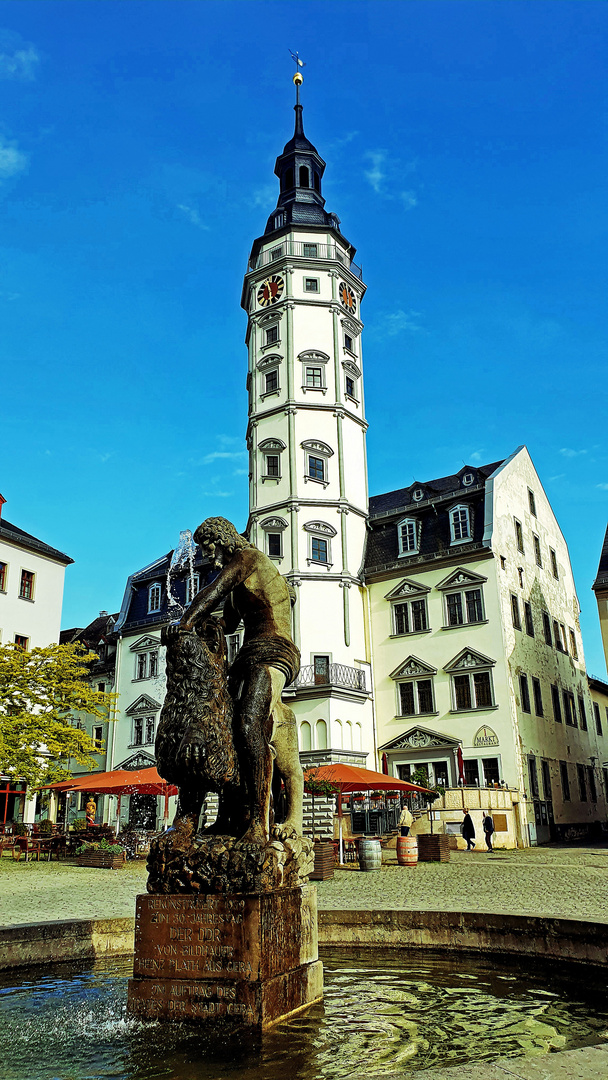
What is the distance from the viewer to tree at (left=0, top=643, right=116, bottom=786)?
25516 millimetres

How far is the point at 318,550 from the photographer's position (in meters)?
40.6

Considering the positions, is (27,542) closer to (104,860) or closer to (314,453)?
(314,453)

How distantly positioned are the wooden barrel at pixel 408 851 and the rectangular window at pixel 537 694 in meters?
17.7

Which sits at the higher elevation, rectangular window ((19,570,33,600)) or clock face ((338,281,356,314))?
clock face ((338,281,356,314))

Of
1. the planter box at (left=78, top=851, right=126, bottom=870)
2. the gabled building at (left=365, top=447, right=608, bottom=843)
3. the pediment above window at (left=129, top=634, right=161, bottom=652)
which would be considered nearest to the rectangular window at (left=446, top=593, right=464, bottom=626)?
the gabled building at (left=365, top=447, right=608, bottom=843)

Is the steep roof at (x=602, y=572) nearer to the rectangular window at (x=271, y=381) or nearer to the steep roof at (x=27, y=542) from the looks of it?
the rectangular window at (x=271, y=381)

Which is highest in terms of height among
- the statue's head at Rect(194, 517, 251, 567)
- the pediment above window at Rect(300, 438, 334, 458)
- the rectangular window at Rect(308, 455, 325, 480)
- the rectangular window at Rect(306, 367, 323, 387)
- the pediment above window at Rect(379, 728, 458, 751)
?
the rectangular window at Rect(306, 367, 323, 387)

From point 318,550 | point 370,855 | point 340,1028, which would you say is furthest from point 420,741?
point 340,1028

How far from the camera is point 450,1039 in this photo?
15.1 feet

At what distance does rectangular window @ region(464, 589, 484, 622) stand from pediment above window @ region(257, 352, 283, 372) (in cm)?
1561

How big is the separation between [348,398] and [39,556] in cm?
1807

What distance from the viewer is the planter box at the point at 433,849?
23.1 m

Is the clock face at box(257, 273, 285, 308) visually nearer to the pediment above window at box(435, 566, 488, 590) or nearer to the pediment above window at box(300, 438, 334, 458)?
the pediment above window at box(300, 438, 334, 458)

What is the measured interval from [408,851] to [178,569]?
30.3 m
